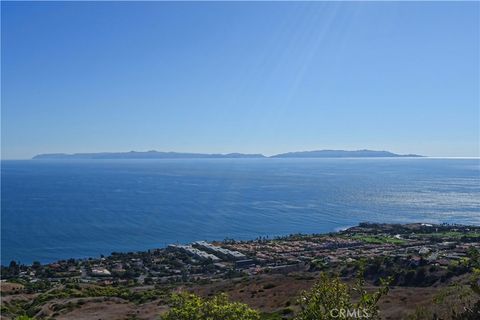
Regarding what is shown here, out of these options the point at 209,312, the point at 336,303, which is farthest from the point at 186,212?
the point at 336,303

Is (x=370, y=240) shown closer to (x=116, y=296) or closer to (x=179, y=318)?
(x=116, y=296)

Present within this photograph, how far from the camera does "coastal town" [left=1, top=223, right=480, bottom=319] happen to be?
119ft

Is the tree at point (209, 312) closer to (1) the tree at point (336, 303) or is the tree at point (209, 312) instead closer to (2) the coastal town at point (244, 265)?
(1) the tree at point (336, 303)

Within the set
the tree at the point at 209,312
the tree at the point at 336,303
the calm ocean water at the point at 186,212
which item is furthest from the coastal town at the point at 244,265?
the tree at the point at 336,303

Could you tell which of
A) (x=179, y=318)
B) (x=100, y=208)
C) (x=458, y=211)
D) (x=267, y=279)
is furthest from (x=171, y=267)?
(x=458, y=211)

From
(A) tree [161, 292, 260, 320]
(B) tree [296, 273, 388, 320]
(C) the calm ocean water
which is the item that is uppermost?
(B) tree [296, 273, 388, 320]

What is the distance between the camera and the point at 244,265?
60.4 m

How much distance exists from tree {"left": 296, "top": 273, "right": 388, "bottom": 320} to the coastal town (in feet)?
69.8

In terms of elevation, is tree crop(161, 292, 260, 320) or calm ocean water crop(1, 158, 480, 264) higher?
tree crop(161, 292, 260, 320)

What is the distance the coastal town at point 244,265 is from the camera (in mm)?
36312

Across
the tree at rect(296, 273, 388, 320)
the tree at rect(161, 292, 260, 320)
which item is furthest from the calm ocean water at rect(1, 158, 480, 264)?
the tree at rect(296, 273, 388, 320)

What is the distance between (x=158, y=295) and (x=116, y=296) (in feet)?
14.2

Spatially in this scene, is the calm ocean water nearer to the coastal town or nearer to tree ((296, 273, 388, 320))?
the coastal town

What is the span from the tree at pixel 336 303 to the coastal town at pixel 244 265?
21278mm
